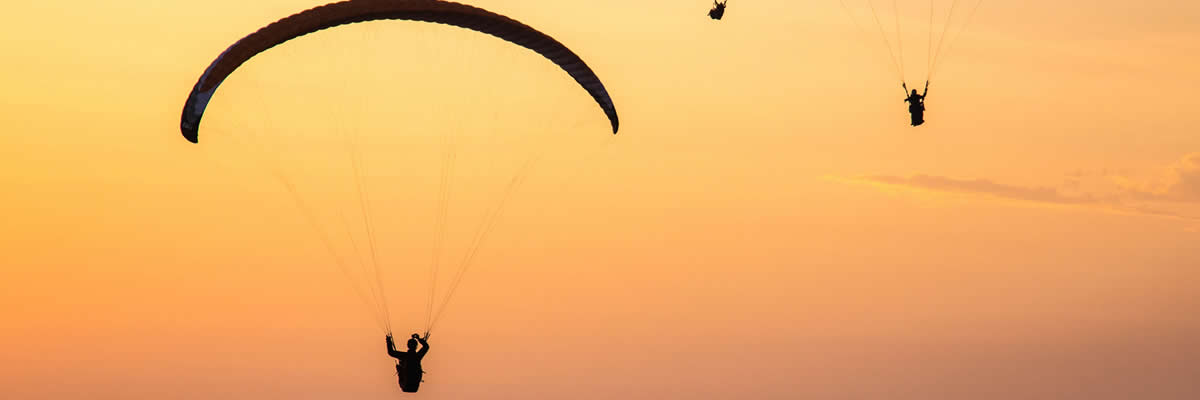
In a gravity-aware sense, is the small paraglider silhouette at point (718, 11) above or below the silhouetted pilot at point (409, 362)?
above

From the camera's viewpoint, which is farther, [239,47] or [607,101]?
[607,101]

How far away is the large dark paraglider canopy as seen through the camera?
125ft

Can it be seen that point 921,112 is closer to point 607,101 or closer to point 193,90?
point 607,101

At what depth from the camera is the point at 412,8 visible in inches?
1560

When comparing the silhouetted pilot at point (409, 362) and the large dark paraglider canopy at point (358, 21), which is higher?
the large dark paraglider canopy at point (358, 21)

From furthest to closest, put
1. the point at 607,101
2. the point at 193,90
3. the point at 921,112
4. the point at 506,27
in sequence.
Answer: the point at 921,112 < the point at 607,101 < the point at 506,27 < the point at 193,90

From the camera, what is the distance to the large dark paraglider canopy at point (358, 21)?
→ 3812 centimetres

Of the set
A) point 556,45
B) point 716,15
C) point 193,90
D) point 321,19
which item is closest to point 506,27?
point 556,45

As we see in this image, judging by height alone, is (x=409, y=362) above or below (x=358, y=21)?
below

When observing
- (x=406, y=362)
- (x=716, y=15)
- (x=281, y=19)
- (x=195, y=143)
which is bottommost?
(x=406, y=362)

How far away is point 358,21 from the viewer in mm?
39781

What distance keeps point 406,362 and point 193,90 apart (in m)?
7.34

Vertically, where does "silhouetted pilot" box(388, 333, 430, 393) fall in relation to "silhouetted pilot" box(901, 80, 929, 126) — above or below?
below

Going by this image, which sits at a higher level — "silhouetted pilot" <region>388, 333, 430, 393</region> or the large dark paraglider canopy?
the large dark paraglider canopy
